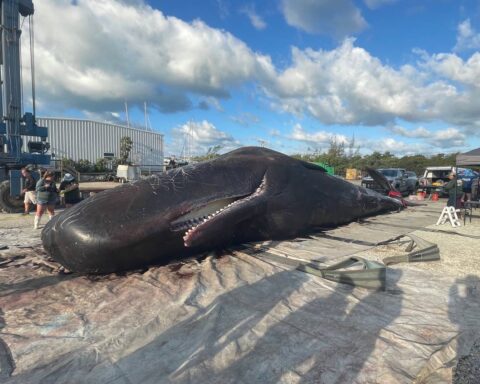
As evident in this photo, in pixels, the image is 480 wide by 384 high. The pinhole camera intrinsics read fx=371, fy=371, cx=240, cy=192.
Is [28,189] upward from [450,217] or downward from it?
upward

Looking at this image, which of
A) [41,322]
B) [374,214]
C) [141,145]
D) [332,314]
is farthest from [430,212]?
[141,145]

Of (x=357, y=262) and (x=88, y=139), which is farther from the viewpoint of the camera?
(x=88, y=139)

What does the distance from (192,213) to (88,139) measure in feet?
208

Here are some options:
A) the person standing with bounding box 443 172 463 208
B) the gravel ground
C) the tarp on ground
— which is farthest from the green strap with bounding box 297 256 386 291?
the tarp on ground

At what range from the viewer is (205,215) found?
6773 millimetres

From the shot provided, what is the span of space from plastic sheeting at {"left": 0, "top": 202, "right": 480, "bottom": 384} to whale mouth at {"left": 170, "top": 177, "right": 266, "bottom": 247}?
64 cm

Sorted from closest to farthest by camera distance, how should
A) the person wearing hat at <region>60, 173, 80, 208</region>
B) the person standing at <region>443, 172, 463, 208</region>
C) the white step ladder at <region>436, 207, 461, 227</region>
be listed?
1. the white step ladder at <region>436, 207, 461, 227</region>
2. the person standing at <region>443, 172, 463, 208</region>
3. the person wearing hat at <region>60, 173, 80, 208</region>

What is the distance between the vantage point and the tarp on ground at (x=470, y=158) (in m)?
14.6

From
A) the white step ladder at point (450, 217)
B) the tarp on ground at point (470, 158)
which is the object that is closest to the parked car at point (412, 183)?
the tarp on ground at point (470, 158)

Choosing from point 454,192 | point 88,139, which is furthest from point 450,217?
point 88,139

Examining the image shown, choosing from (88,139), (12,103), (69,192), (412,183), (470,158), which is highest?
(88,139)

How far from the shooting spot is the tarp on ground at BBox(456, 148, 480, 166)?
1458 cm

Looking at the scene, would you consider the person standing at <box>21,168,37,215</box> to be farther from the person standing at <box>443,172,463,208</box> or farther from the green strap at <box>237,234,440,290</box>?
the person standing at <box>443,172,463,208</box>

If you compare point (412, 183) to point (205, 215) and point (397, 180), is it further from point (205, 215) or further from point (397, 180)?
point (205, 215)
